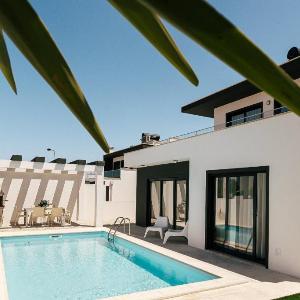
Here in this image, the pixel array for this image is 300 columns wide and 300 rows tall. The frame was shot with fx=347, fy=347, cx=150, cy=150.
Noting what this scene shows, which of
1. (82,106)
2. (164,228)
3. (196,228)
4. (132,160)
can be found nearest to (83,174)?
(132,160)

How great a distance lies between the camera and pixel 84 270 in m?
10.3

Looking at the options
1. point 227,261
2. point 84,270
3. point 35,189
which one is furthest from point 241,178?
point 35,189

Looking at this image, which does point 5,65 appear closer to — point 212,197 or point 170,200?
point 212,197

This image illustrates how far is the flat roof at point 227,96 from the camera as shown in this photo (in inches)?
458

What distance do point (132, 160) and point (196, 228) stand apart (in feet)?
20.7

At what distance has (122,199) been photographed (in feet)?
→ 70.3

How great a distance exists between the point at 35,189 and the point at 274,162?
14.0 metres

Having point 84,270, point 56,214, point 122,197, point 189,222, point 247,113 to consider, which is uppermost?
point 247,113

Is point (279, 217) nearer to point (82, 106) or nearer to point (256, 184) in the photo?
point (256, 184)

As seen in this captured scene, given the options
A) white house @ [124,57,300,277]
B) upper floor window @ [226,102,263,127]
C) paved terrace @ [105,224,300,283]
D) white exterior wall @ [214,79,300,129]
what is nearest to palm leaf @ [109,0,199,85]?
white house @ [124,57,300,277]

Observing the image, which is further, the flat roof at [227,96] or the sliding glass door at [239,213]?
the flat roof at [227,96]

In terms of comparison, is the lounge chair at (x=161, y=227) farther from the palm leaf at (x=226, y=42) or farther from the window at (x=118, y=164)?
the window at (x=118, y=164)

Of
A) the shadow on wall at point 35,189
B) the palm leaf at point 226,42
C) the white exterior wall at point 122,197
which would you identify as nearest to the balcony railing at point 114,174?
the white exterior wall at point 122,197

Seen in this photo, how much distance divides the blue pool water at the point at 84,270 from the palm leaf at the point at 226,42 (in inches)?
322
